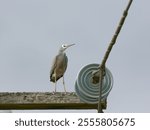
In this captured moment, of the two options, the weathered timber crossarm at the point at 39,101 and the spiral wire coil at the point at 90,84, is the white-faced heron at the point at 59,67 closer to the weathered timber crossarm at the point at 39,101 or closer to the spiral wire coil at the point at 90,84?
the weathered timber crossarm at the point at 39,101

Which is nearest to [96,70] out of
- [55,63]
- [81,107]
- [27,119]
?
[81,107]

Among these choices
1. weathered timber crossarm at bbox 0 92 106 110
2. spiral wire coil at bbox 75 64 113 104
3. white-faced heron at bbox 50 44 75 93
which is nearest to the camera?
spiral wire coil at bbox 75 64 113 104

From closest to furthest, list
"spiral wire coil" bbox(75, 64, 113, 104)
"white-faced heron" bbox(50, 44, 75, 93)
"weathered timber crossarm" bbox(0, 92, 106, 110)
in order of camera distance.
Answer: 1. "spiral wire coil" bbox(75, 64, 113, 104)
2. "weathered timber crossarm" bbox(0, 92, 106, 110)
3. "white-faced heron" bbox(50, 44, 75, 93)

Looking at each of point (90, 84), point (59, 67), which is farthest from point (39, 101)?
point (59, 67)

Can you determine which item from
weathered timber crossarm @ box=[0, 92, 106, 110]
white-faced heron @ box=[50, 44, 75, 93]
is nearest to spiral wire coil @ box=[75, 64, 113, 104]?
weathered timber crossarm @ box=[0, 92, 106, 110]

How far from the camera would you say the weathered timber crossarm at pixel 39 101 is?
12.2 ft

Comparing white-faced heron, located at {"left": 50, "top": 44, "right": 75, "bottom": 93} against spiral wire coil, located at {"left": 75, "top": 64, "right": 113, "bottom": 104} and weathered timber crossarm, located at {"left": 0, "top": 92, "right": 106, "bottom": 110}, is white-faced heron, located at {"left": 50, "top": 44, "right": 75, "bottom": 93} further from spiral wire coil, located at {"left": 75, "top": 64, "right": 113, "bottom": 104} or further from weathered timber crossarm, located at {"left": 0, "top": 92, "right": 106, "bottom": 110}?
spiral wire coil, located at {"left": 75, "top": 64, "right": 113, "bottom": 104}

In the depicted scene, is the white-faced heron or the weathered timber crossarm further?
the white-faced heron

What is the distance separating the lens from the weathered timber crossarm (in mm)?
3713

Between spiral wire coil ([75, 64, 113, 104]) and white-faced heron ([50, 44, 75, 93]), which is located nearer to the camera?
spiral wire coil ([75, 64, 113, 104])

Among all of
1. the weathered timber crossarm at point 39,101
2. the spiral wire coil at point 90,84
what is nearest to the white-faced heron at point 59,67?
the weathered timber crossarm at point 39,101

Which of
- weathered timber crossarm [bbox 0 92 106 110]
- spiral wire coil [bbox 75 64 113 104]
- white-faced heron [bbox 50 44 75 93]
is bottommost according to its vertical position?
white-faced heron [bbox 50 44 75 93]

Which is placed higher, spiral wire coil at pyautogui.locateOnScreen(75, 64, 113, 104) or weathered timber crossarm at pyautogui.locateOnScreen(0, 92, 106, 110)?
spiral wire coil at pyautogui.locateOnScreen(75, 64, 113, 104)

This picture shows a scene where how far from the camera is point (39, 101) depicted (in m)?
3.74
